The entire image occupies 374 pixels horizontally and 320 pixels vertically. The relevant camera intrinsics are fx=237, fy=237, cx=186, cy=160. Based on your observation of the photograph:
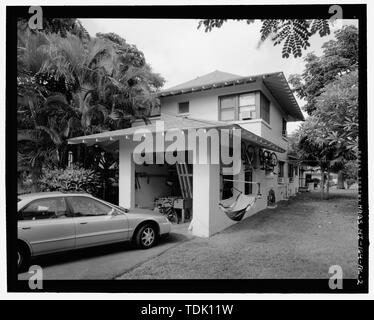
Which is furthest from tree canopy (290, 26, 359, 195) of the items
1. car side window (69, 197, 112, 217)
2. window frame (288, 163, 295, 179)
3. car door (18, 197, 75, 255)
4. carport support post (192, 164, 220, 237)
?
car door (18, 197, 75, 255)

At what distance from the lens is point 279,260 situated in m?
4.17

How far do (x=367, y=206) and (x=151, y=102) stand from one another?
361 inches

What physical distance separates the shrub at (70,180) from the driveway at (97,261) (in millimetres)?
1699

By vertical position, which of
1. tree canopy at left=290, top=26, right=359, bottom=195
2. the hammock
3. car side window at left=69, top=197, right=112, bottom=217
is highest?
tree canopy at left=290, top=26, right=359, bottom=195

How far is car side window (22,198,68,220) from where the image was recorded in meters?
3.67

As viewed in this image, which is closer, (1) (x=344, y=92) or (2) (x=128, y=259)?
(1) (x=344, y=92)

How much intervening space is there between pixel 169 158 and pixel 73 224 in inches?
159

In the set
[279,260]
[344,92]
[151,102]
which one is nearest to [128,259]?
[279,260]

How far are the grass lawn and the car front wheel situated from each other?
554 millimetres

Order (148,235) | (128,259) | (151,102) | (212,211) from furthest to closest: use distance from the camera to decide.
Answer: (151,102)
(212,211)
(148,235)
(128,259)

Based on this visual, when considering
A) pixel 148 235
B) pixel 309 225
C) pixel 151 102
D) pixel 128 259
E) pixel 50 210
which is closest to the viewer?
pixel 50 210

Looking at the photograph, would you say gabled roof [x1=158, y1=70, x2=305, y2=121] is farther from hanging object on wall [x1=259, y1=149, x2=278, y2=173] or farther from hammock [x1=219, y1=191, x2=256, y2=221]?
hammock [x1=219, y1=191, x2=256, y2=221]

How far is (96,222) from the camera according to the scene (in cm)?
452

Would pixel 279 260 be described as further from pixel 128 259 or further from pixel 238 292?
pixel 128 259
